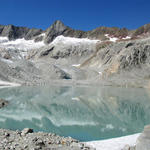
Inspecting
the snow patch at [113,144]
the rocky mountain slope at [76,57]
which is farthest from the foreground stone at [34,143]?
the rocky mountain slope at [76,57]

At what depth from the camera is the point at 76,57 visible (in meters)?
119

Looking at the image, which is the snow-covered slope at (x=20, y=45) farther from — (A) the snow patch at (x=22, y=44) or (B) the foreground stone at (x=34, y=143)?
(B) the foreground stone at (x=34, y=143)

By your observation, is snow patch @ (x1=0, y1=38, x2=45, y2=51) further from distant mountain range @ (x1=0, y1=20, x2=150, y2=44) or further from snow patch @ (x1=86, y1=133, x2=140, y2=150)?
snow patch @ (x1=86, y1=133, x2=140, y2=150)

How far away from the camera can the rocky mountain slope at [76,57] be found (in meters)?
63.9

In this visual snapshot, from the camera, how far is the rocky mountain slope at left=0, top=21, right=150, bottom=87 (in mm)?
63881

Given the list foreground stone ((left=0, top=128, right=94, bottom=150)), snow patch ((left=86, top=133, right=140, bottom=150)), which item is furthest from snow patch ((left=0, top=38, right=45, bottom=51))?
snow patch ((left=86, top=133, right=140, bottom=150))

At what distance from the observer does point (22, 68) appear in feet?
222

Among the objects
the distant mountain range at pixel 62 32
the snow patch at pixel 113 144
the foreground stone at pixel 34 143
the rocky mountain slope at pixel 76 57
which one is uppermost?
the distant mountain range at pixel 62 32

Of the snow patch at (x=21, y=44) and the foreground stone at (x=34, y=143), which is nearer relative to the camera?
the foreground stone at (x=34, y=143)

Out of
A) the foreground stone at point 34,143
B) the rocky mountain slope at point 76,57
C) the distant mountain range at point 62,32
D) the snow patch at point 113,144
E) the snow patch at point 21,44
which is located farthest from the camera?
the snow patch at point 21,44

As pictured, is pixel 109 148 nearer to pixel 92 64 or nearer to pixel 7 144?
pixel 7 144

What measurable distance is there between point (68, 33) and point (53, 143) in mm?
156100

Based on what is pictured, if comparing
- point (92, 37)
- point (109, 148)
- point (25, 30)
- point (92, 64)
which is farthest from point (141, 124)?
point (25, 30)

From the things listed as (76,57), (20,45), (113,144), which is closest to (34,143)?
(113,144)
